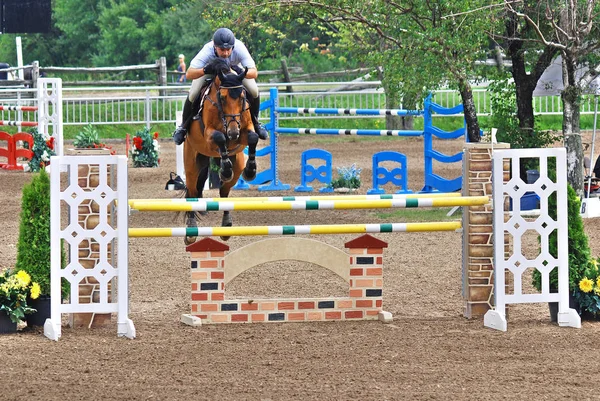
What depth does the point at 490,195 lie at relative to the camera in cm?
763

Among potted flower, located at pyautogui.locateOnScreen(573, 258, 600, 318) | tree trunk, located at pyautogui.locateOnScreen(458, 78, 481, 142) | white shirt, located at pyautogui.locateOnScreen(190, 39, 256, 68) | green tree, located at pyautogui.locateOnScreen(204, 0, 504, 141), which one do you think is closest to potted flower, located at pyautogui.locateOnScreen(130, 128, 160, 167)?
green tree, located at pyautogui.locateOnScreen(204, 0, 504, 141)

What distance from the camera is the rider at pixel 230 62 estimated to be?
372 inches

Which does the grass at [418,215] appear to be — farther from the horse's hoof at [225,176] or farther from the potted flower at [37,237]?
the potted flower at [37,237]

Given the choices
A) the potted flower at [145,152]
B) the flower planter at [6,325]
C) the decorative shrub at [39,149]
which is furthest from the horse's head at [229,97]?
the potted flower at [145,152]

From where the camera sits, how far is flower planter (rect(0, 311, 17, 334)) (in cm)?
699

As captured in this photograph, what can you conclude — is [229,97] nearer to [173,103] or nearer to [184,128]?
[184,128]

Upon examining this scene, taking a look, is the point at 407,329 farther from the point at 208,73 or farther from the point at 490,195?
the point at 208,73

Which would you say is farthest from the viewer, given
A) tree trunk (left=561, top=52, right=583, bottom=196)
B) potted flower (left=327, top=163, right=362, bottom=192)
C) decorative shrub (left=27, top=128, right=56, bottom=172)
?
decorative shrub (left=27, top=128, right=56, bottom=172)

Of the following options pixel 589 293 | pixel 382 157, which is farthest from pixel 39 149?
pixel 589 293

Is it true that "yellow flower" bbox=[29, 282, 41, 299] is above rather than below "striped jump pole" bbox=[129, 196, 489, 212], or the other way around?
below

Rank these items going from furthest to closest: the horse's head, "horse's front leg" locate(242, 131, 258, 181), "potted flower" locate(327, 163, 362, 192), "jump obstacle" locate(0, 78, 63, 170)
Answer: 1. "jump obstacle" locate(0, 78, 63, 170)
2. "potted flower" locate(327, 163, 362, 192)
3. "horse's front leg" locate(242, 131, 258, 181)
4. the horse's head

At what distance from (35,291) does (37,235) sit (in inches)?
14.0

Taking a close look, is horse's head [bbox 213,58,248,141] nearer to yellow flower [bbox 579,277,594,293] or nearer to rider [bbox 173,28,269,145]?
rider [bbox 173,28,269,145]

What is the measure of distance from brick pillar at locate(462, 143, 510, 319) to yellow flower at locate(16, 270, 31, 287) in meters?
2.93
